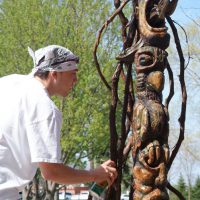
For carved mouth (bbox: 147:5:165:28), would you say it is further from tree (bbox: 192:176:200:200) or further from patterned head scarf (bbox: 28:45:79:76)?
tree (bbox: 192:176:200:200)

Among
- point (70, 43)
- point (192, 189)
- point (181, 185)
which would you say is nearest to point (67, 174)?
point (70, 43)

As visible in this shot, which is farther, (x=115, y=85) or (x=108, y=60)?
(x=108, y=60)

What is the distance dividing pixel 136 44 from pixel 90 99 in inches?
506

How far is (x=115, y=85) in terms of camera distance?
144 inches

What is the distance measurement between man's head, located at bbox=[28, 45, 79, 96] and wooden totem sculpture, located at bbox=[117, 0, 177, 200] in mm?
970

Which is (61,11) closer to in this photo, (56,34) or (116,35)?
(56,34)

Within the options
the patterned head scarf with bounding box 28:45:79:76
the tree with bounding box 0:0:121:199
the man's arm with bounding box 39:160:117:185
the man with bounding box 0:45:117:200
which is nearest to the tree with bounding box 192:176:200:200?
the tree with bounding box 0:0:121:199

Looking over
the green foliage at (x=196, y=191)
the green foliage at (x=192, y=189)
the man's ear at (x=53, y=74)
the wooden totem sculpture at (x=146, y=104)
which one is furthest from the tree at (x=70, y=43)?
the green foliage at (x=196, y=191)

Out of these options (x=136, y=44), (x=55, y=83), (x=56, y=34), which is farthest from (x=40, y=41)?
(x=55, y=83)

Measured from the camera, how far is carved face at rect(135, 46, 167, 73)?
11.9 feet

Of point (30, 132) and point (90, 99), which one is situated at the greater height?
point (30, 132)

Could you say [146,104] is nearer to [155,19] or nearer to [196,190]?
[155,19]

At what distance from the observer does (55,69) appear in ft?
8.57

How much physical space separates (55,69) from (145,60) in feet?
3.83
